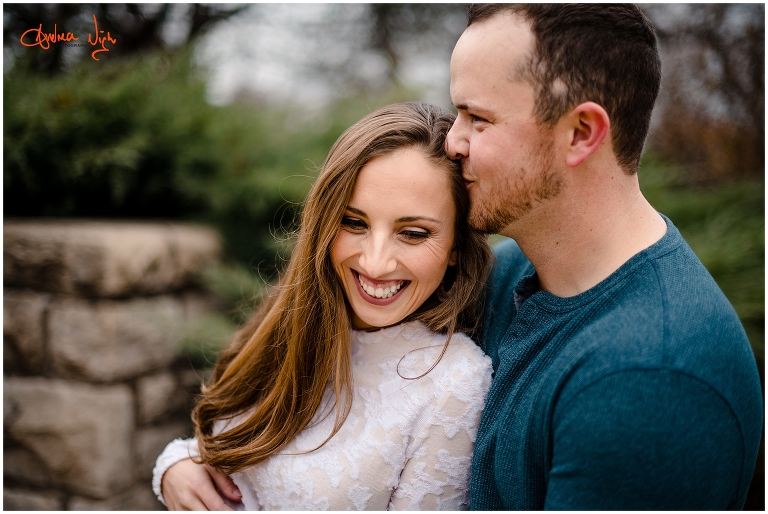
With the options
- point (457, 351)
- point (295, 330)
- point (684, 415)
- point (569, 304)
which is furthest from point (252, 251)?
point (684, 415)

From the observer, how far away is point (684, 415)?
4.06ft

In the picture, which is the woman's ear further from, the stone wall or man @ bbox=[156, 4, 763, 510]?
the stone wall

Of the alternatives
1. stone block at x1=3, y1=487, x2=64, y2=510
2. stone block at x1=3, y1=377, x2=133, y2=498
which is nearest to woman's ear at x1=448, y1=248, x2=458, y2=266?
stone block at x1=3, y1=377, x2=133, y2=498

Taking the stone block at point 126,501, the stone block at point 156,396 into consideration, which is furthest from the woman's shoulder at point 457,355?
the stone block at point 126,501

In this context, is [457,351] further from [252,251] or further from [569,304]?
[252,251]

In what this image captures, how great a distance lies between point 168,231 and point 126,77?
3.42ft

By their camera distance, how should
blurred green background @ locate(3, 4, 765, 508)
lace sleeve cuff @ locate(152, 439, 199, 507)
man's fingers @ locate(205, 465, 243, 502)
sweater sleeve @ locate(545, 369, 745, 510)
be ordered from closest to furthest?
sweater sleeve @ locate(545, 369, 745, 510) < man's fingers @ locate(205, 465, 243, 502) < lace sleeve cuff @ locate(152, 439, 199, 507) < blurred green background @ locate(3, 4, 765, 508)

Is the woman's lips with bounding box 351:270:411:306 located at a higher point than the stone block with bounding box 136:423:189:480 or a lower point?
higher

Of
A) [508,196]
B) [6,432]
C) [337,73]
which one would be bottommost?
[6,432]

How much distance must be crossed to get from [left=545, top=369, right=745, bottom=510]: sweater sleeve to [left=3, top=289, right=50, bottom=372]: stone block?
2.76 m

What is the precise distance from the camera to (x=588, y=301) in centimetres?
154

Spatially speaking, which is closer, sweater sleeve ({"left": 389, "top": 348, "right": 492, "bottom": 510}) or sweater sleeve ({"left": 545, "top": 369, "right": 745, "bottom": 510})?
sweater sleeve ({"left": 545, "top": 369, "right": 745, "bottom": 510})

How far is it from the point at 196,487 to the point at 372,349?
2.57ft

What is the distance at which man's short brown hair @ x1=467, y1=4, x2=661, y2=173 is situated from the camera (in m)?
1.58
